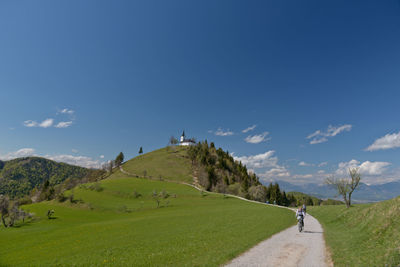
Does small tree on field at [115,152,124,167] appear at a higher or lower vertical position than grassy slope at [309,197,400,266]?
higher

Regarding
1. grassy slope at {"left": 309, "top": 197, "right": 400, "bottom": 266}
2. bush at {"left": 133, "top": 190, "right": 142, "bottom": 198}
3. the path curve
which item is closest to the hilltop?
the path curve

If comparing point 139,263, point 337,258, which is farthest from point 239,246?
point 139,263

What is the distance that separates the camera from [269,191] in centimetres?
14212

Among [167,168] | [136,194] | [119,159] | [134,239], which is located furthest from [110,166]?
[134,239]

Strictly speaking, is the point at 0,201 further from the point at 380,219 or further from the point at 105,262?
the point at 380,219

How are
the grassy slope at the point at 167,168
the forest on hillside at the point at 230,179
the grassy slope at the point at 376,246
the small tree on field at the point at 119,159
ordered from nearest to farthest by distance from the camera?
the grassy slope at the point at 376,246, the forest on hillside at the point at 230,179, the grassy slope at the point at 167,168, the small tree on field at the point at 119,159

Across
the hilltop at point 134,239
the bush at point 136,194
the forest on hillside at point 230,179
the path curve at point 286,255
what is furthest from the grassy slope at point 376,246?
the forest on hillside at point 230,179

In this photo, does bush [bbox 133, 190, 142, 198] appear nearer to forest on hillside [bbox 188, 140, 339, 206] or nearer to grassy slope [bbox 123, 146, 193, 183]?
forest on hillside [bbox 188, 140, 339, 206]

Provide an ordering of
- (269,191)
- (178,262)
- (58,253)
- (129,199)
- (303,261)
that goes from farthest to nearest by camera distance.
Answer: (269,191)
(129,199)
(58,253)
(178,262)
(303,261)

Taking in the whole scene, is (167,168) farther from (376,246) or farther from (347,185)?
(376,246)

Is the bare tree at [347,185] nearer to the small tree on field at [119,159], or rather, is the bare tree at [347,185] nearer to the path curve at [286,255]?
the path curve at [286,255]

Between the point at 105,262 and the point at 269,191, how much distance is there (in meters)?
143

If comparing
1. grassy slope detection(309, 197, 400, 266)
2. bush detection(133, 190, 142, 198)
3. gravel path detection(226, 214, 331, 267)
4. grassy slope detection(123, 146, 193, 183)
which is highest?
grassy slope detection(123, 146, 193, 183)

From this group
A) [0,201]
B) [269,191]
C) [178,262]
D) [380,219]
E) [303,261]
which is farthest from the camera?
[269,191]
